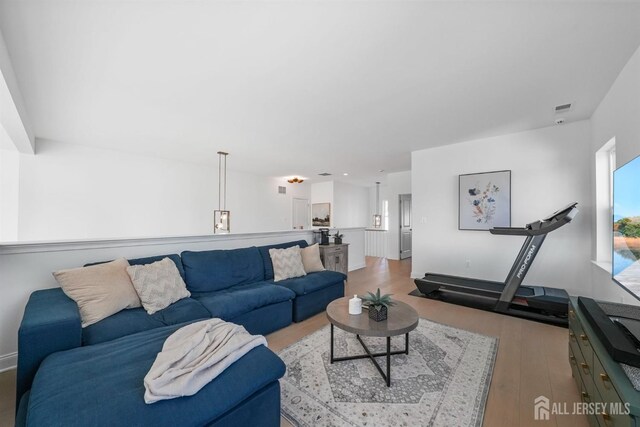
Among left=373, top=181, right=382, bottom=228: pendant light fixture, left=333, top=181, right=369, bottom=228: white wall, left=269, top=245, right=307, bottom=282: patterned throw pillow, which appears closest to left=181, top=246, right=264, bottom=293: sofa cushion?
left=269, top=245, right=307, bottom=282: patterned throw pillow

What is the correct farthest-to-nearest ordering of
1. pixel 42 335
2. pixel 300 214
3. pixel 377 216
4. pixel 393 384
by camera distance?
pixel 377 216 < pixel 300 214 < pixel 393 384 < pixel 42 335

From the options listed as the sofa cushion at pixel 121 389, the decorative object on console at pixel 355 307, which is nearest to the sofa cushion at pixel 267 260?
the decorative object on console at pixel 355 307

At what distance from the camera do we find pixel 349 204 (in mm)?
8633

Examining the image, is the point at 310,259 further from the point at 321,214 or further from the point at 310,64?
the point at 321,214

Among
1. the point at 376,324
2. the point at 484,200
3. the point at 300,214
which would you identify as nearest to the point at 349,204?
the point at 300,214

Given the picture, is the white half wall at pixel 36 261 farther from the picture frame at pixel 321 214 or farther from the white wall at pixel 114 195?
the picture frame at pixel 321 214

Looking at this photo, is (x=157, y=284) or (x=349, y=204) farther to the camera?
(x=349, y=204)

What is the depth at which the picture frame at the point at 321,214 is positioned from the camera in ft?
26.4

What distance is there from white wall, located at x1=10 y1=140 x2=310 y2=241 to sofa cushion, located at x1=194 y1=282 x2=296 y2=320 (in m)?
2.00

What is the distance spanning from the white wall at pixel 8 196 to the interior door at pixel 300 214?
18.5ft

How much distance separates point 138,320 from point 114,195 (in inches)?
142

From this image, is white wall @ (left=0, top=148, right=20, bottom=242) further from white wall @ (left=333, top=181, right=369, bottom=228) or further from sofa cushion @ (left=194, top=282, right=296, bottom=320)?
white wall @ (left=333, top=181, right=369, bottom=228)

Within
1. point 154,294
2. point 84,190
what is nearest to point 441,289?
point 154,294

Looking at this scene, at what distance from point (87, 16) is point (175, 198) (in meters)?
4.15
